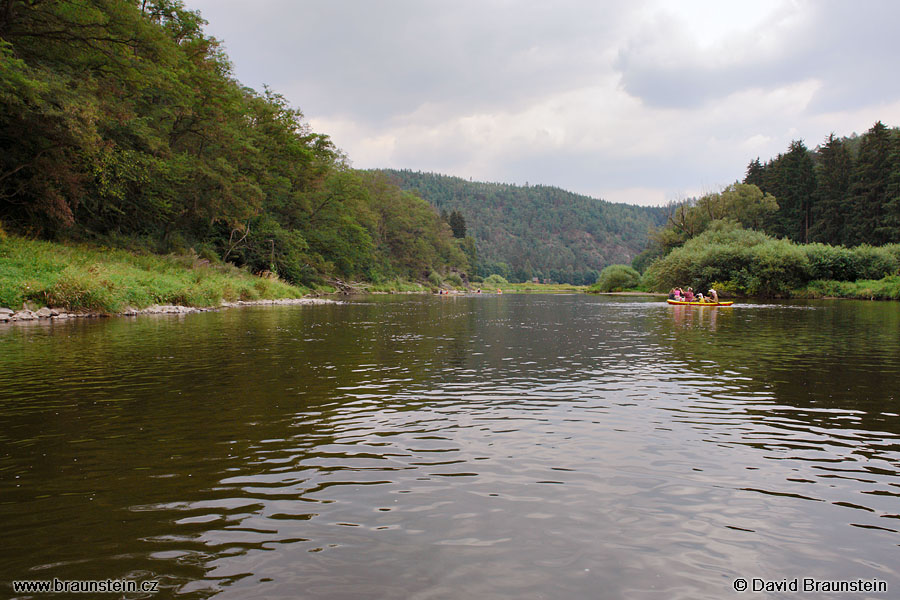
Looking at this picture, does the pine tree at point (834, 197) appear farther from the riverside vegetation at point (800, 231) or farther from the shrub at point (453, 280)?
the shrub at point (453, 280)

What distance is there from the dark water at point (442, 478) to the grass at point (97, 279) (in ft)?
37.6

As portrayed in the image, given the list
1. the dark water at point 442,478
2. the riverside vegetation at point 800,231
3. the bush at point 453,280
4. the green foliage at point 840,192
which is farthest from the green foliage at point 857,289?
the bush at point 453,280

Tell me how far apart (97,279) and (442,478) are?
23.6 m

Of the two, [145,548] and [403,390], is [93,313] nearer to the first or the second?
[403,390]

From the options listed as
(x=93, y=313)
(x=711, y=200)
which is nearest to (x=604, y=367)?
(x=93, y=313)

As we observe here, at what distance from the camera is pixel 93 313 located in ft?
75.1

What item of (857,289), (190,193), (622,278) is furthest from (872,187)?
(190,193)

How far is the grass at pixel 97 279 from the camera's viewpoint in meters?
21.5

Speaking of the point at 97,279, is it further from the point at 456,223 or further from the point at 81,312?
the point at 456,223

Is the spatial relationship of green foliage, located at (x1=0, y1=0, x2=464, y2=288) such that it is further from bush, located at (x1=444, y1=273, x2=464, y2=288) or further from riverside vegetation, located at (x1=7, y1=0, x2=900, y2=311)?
bush, located at (x1=444, y1=273, x2=464, y2=288)

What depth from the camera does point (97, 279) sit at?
2314cm

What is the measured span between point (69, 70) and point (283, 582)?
32.1m

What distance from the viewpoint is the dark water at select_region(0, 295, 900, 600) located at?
369 cm

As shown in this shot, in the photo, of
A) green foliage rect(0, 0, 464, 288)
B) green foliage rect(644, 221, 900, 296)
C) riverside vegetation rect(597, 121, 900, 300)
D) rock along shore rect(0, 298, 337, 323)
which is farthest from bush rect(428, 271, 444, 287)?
rock along shore rect(0, 298, 337, 323)
